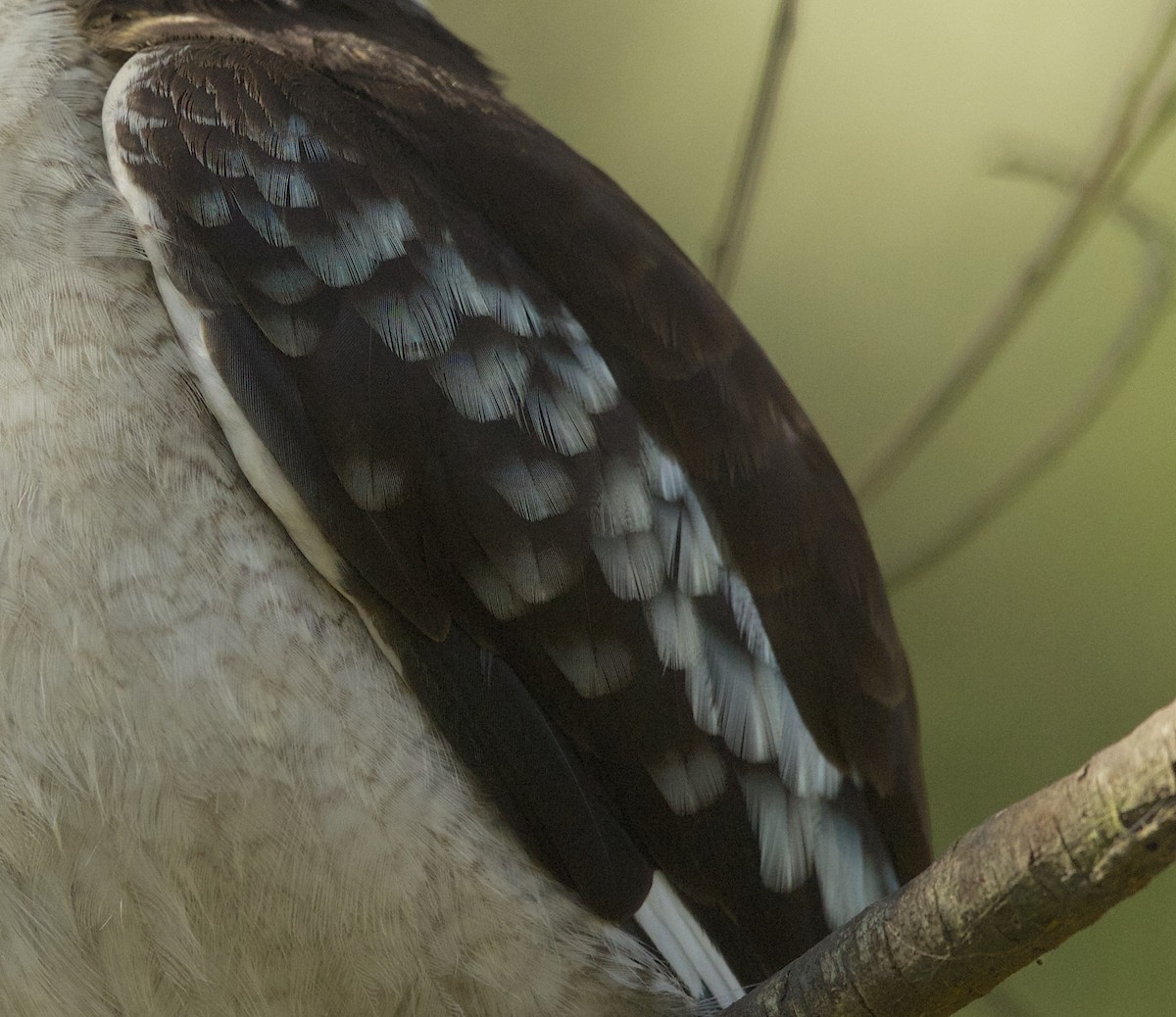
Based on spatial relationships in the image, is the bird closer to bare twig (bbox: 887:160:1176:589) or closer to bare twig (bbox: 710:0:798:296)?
bare twig (bbox: 710:0:798:296)

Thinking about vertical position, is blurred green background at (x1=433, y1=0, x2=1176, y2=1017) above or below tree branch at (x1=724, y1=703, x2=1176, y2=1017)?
below

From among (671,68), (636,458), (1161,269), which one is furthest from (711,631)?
(671,68)

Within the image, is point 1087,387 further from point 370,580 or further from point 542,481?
point 370,580

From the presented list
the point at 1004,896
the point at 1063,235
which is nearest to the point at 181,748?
the point at 1004,896

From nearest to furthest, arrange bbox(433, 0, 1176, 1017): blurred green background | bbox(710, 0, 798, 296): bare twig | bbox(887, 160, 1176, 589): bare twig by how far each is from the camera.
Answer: bbox(710, 0, 798, 296): bare twig < bbox(887, 160, 1176, 589): bare twig < bbox(433, 0, 1176, 1017): blurred green background

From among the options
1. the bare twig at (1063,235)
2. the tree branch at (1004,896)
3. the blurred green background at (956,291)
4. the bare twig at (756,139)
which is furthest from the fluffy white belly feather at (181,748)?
the blurred green background at (956,291)

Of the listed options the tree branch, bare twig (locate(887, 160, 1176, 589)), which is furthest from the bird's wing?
bare twig (locate(887, 160, 1176, 589))

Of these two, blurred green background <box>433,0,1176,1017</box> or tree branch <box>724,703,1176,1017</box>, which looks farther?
blurred green background <box>433,0,1176,1017</box>

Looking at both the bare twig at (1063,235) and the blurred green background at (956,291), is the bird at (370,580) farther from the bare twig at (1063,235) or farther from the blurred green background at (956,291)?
the blurred green background at (956,291)

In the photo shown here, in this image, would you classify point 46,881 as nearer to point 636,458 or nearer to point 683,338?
A: point 636,458
